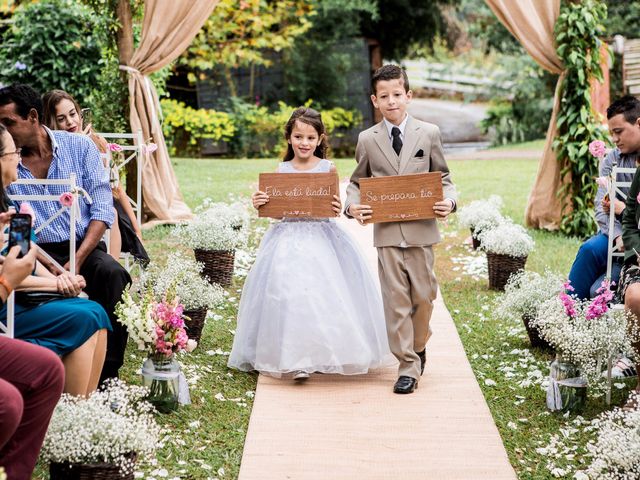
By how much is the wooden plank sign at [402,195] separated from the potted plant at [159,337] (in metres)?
1.16

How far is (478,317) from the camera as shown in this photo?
6.53 meters

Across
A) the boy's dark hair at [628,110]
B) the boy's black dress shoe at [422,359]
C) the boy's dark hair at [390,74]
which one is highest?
the boy's dark hair at [390,74]

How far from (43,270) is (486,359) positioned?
2.74 m

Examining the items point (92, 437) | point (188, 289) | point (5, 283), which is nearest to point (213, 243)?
point (188, 289)

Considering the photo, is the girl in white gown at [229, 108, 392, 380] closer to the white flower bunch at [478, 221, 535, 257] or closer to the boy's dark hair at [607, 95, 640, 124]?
the boy's dark hair at [607, 95, 640, 124]

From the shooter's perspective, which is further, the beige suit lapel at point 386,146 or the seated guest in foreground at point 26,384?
the beige suit lapel at point 386,146

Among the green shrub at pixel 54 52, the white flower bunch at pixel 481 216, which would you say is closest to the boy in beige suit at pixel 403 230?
the white flower bunch at pixel 481 216

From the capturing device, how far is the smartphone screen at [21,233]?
3.43 meters

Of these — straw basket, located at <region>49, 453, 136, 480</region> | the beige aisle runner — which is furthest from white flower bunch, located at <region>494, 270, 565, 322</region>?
straw basket, located at <region>49, 453, 136, 480</region>

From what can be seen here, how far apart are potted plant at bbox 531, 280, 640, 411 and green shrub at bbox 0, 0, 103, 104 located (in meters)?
8.57

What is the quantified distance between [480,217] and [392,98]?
3.69 metres

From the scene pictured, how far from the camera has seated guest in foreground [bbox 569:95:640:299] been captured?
205 inches

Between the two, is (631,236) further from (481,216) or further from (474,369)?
(481,216)

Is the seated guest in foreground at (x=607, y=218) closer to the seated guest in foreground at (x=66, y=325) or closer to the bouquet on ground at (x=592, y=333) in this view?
the bouquet on ground at (x=592, y=333)
